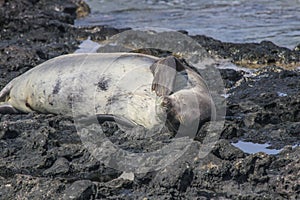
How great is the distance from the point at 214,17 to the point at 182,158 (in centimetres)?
1020

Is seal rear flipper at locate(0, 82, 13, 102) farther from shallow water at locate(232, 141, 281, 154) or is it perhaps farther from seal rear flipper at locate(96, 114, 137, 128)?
shallow water at locate(232, 141, 281, 154)

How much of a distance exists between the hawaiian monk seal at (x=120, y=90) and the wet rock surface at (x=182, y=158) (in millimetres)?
186

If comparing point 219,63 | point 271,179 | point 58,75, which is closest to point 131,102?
point 58,75

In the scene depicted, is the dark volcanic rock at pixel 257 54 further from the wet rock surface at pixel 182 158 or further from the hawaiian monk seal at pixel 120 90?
the hawaiian monk seal at pixel 120 90

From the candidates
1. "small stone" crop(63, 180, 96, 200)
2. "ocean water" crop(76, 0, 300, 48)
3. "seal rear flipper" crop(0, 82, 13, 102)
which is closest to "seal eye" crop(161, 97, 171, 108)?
"small stone" crop(63, 180, 96, 200)

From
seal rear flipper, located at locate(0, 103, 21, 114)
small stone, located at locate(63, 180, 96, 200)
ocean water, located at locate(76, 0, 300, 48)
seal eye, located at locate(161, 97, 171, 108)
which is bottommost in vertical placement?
ocean water, located at locate(76, 0, 300, 48)

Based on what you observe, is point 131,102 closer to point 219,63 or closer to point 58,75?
point 58,75

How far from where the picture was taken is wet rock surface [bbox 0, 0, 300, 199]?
5098 mm

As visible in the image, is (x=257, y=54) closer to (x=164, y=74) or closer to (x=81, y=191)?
(x=164, y=74)

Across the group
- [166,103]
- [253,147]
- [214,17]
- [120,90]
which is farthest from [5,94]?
[214,17]

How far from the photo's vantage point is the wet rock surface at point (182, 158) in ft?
16.7

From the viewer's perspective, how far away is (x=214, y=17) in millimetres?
15445

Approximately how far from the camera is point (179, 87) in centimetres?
676

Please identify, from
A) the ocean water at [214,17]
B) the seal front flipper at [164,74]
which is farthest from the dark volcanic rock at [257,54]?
the seal front flipper at [164,74]
